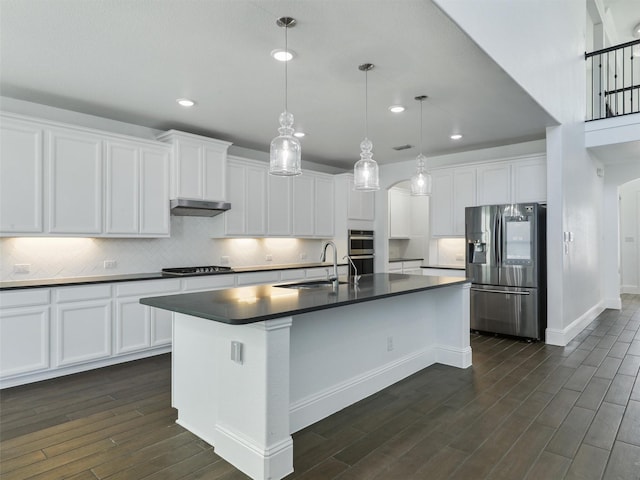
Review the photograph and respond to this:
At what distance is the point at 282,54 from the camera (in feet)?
9.77

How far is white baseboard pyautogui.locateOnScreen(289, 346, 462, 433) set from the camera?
2.70 meters

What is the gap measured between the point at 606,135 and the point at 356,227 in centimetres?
384

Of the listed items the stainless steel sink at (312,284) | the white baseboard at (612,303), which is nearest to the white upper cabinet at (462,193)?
the stainless steel sink at (312,284)

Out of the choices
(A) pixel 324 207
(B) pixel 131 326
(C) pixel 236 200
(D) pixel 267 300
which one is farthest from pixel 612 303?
(B) pixel 131 326

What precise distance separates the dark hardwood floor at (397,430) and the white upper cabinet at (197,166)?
2.09 meters

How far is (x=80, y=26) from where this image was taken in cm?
262

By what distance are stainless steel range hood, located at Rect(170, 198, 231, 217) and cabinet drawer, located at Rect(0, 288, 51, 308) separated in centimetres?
161

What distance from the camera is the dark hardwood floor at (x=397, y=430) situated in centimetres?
220

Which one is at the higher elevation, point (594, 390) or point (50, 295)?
point (50, 295)

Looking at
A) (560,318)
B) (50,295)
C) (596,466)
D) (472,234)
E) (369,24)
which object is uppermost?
(369,24)

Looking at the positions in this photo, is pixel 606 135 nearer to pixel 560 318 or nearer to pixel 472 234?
pixel 472 234

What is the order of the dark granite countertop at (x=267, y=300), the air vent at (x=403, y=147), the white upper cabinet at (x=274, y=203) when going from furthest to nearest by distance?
the air vent at (x=403, y=147)
the white upper cabinet at (x=274, y=203)
the dark granite countertop at (x=267, y=300)

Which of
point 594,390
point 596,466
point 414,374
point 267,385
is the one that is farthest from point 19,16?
point 594,390

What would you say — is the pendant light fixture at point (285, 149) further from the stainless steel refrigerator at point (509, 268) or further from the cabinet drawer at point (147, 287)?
the stainless steel refrigerator at point (509, 268)
